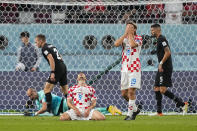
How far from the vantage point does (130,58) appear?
7297 millimetres

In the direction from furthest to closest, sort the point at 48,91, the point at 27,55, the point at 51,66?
the point at 27,55
the point at 48,91
the point at 51,66

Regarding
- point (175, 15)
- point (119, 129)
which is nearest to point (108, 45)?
point (175, 15)

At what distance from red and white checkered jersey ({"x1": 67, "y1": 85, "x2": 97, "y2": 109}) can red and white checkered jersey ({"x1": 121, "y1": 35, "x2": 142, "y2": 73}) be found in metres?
0.68

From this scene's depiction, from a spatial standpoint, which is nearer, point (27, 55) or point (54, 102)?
point (54, 102)

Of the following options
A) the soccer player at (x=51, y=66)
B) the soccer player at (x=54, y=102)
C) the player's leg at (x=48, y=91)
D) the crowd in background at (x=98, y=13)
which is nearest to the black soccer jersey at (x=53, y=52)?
the soccer player at (x=51, y=66)

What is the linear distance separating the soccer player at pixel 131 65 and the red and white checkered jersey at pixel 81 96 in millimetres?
559

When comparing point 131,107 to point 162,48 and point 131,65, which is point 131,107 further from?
point 162,48

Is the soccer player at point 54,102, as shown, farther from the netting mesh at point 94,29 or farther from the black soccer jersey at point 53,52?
the netting mesh at point 94,29

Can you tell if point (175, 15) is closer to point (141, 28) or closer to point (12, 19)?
point (141, 28)

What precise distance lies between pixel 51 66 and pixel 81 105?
3.68ft

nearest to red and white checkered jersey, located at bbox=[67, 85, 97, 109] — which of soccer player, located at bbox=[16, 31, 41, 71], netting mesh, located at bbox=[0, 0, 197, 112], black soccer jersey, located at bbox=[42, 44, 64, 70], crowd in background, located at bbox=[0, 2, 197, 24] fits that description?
black soccer jersey, located at bbox=[42, 44, 64, 70]

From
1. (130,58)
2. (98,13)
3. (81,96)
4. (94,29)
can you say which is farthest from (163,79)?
Answer: (94,29)

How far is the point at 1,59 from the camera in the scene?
1165 cm

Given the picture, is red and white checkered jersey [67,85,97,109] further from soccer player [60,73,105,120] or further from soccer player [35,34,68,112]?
soccer player [35,34,68,112]
